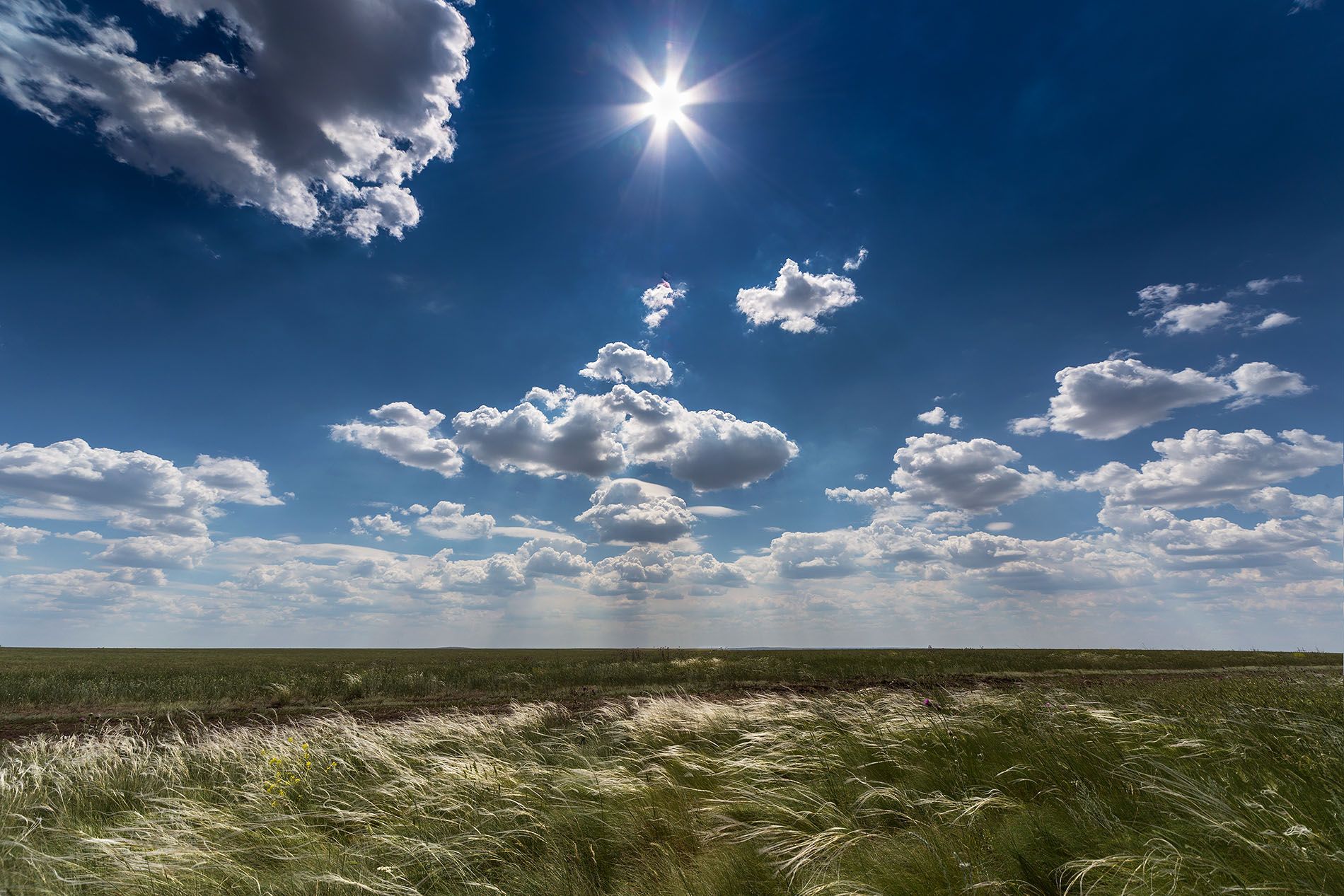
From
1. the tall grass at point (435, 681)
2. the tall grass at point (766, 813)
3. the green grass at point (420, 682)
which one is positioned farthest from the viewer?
the tall grass at point (435, 681)

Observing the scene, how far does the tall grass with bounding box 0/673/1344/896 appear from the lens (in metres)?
2.96

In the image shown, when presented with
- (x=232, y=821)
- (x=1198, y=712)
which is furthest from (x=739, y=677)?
(x=232, y=821)

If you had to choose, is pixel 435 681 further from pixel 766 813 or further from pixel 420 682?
pixel 766 813

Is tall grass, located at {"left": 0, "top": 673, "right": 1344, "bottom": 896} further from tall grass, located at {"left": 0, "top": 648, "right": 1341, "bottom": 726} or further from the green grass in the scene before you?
the green grass

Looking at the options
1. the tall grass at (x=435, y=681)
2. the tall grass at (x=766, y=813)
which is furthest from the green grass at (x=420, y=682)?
the tall grass at (x=766, y=813)

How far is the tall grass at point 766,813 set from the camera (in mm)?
2955

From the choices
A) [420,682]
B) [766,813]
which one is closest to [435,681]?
[420,682]

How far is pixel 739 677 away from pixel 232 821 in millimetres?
27671

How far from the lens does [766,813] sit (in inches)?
168

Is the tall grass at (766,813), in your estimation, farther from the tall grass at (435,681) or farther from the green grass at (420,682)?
the green grass at (420,682)

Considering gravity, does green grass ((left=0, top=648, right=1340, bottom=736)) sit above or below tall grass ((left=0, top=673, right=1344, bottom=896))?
below

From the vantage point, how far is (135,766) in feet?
23.0

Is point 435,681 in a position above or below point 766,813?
below

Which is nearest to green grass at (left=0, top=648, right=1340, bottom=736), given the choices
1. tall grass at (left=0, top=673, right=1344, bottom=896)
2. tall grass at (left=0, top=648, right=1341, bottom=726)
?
tall grass at (left=0, top=648, right=1341, bottom=726)
